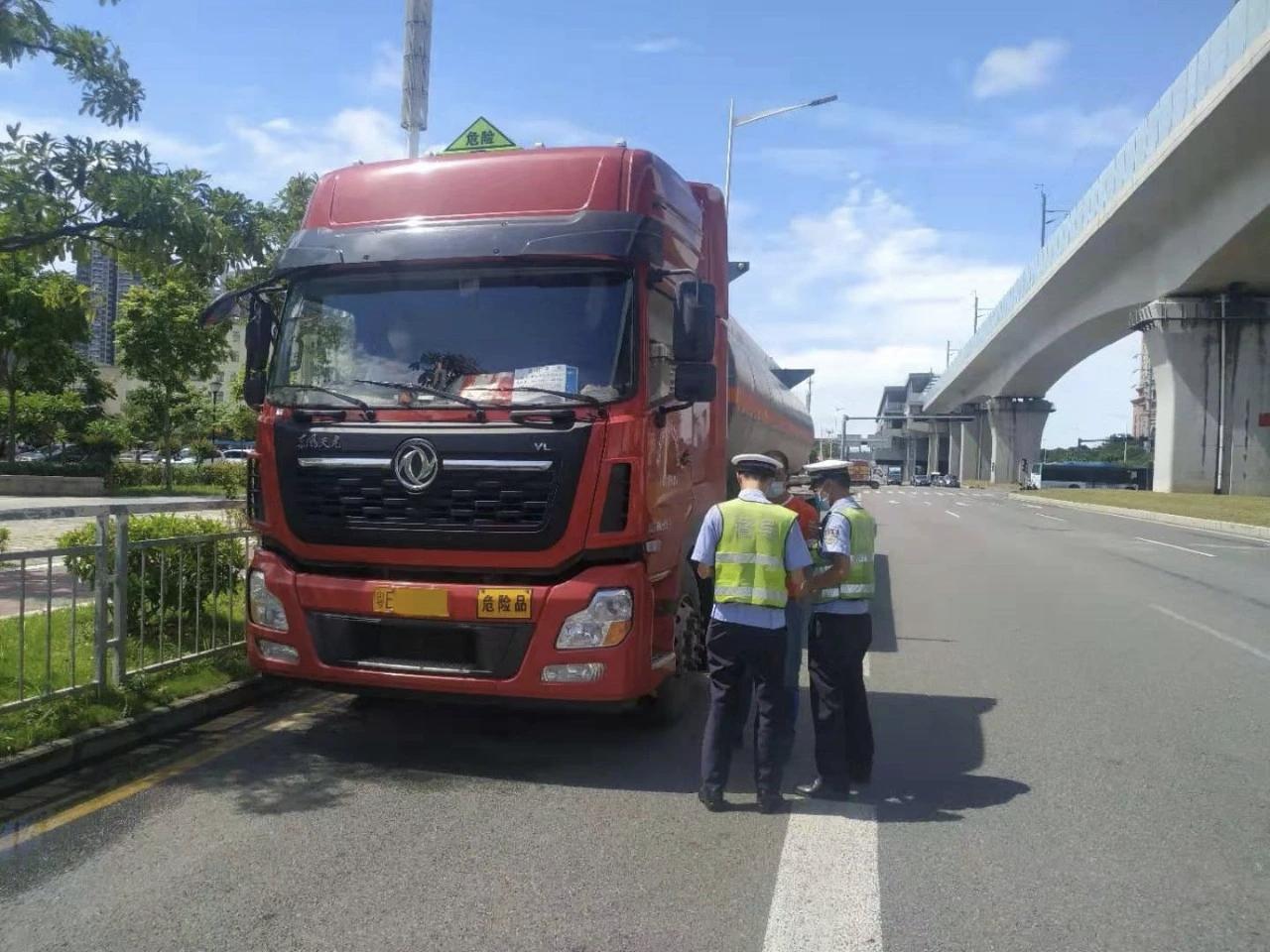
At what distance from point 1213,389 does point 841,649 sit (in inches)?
1466

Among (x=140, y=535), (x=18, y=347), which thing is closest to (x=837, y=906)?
(x=140, y=535)

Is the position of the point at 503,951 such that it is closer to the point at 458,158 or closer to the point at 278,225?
the point at 458,158

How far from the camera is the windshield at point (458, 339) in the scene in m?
5.30

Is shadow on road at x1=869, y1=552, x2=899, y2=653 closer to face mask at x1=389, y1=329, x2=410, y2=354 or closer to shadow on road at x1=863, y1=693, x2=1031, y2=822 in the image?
shadow on road at x1=863, y1=693, x2=1031, y2=822

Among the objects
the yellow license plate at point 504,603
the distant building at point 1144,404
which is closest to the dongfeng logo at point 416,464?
the yellow license plate at point 504,603

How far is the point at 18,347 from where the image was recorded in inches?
870

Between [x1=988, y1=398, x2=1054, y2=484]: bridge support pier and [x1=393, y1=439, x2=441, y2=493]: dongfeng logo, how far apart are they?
2692 inches

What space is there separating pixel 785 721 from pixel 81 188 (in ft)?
20.0

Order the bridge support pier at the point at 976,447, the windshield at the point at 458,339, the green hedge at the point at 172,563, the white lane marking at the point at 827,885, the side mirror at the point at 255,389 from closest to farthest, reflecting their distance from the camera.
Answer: the white lane marking at the point at 827,885, the windshield at the point at 458,339, the side mirror at the point at 255,389, the green hedge at the point at 172,563, the bridge support pier at the point at 976,447

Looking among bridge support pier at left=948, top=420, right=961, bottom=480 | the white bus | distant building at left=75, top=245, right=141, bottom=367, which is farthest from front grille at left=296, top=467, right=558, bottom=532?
bridge support pier at left=948, top=420, right=961, bottom=480

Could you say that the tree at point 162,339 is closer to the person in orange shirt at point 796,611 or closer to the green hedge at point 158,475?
the green hedge at point 158,475

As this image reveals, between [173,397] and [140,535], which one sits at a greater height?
[173,397]

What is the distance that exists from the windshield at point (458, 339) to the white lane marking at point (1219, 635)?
22.4 ft

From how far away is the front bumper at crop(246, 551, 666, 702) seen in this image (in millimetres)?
5105
